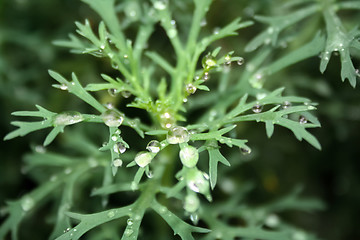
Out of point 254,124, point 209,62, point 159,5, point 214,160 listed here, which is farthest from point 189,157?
point 254,124

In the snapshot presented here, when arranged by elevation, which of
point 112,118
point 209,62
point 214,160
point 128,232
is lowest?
point 128,232

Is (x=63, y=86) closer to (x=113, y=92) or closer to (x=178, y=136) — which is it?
(x=113, y=92)

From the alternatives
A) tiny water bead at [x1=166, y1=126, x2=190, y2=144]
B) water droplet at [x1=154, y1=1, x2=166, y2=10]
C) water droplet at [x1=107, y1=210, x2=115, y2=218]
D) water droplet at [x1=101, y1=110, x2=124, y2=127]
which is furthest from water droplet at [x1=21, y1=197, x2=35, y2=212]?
water droplet at [x1=154, y1=1, x2=166, y2=10]

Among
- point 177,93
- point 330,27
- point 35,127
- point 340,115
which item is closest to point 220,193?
point 340,115

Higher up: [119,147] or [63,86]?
[63,86]

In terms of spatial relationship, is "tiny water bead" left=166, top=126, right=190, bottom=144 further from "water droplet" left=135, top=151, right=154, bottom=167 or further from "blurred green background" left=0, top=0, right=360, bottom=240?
"blurred green background" left=0, top=0, right=360, bottom=240

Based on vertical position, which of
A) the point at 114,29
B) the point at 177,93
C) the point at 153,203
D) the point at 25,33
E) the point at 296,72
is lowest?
the point at 153,203

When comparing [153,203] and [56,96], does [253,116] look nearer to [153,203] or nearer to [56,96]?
[153,203]
